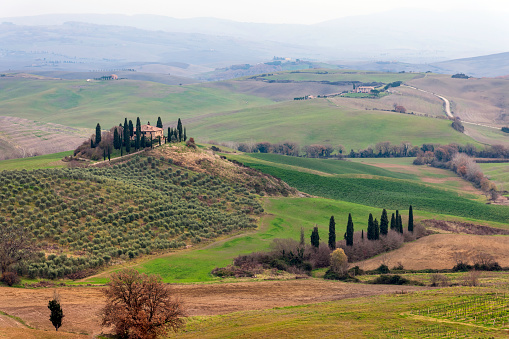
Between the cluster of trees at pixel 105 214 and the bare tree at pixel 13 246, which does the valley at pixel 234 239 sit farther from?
the bare tree at pixel 13 246

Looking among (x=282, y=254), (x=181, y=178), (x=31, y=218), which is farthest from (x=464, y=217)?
(x=31, y=218)

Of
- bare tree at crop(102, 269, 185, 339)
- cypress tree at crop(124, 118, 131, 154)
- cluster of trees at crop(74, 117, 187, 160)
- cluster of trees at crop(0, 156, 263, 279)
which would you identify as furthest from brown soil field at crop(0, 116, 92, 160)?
bare tree at crop(102, 269, 185, 339)

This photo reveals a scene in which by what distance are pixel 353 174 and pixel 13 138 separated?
108 metres

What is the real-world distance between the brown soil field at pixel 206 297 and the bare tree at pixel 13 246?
5063 mm

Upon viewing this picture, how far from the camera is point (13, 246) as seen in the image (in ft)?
191

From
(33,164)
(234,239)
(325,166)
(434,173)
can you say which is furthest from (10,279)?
(434,173)

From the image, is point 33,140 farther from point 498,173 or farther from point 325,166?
point 498,173

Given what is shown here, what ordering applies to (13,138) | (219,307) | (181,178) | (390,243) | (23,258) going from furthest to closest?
(13,138) → (181,178) → (390,243) → (23,258) → (219,307)

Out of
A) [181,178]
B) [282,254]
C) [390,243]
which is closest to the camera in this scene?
[282,254]

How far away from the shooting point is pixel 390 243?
81.9 metres

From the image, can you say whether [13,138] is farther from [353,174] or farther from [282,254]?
[282,254]

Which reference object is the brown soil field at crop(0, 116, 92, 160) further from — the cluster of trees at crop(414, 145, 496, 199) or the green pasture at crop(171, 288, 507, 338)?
the green pasture at crop(171, 288, 507, 338)

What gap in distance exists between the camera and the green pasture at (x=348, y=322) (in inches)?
1553

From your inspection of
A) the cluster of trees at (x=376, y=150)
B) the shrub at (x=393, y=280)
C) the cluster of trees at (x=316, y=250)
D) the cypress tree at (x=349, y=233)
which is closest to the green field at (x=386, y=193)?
the cluster of trees at (x=316, y=250)
